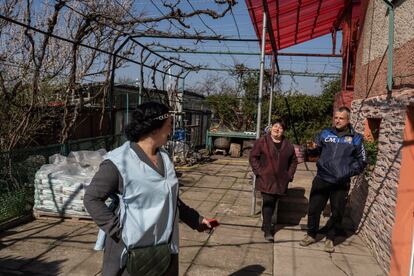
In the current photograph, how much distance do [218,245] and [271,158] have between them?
1.22m

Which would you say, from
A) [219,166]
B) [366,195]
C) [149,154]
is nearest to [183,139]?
[219,166]

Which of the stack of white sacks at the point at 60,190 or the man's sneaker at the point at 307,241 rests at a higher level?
the stack of white sacks at the point at 60,190

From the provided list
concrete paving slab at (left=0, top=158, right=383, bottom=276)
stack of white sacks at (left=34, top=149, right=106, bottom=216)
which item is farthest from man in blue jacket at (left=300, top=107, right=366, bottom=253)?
stack of white sacks at (left=34, top=149, right=106, bottom=216)

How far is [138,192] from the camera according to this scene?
2.09 meters

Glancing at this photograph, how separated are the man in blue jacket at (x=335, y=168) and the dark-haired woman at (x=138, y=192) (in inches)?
110

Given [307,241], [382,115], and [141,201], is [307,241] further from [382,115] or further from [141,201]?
[141,201]

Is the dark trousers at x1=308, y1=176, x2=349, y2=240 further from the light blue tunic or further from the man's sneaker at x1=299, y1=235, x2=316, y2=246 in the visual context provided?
the light blue tunic

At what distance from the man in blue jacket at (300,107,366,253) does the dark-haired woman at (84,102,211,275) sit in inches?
110

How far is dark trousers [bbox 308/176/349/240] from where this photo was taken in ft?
15.5

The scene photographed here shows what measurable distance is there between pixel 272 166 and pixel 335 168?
0.77m

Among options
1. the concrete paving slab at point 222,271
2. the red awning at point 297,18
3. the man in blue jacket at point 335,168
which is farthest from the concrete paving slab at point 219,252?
the red awning at point 297,18

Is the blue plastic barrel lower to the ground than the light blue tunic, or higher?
lower

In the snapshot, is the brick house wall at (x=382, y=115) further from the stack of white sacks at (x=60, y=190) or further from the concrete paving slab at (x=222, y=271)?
the stack of white sacks at (x=60, y=190)

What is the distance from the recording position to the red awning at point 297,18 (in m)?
7.84
